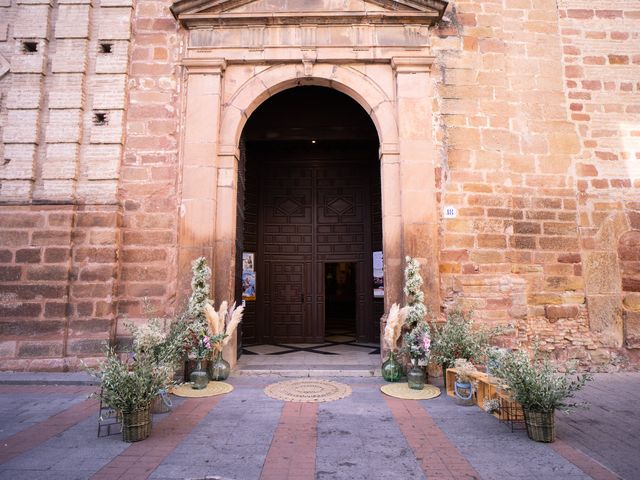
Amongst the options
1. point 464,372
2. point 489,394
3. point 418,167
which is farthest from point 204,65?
point 489,394

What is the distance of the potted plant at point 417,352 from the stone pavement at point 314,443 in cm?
43

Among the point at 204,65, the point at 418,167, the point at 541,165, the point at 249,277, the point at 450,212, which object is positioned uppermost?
the point at 204,65

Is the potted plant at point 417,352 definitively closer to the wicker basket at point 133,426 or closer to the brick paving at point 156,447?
the brick paving at point 156,447

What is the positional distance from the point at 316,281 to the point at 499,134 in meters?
5.31

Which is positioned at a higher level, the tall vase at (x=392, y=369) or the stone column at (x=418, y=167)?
the stone column at (x=418, y=167)

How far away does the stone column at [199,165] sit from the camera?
19.5 ft

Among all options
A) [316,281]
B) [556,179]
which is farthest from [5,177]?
[556,179]

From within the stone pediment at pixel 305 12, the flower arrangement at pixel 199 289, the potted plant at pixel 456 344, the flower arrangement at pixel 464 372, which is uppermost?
the stone pediment at pixel 305 12

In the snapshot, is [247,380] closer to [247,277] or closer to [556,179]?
[247,277]

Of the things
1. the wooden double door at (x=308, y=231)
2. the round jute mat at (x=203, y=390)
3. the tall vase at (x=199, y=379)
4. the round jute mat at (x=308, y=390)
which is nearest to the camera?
the round jute mat at (x=308, y=390)

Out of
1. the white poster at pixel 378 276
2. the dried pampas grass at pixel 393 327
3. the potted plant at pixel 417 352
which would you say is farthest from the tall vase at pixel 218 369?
the white poster at pixel 378 276

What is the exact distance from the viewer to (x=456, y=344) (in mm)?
5141

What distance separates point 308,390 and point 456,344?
1.99 meters

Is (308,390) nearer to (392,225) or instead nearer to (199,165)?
(392,225)
